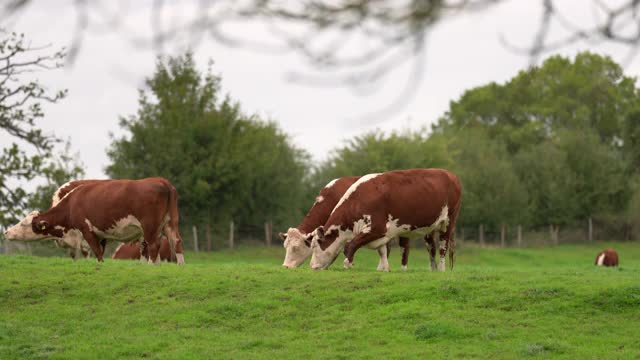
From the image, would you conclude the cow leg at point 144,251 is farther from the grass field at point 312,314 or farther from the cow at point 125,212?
the grass field at point 312,314

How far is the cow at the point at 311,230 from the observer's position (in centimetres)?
1983

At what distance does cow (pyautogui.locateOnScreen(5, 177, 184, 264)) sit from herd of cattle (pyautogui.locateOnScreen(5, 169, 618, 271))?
2 centimetres

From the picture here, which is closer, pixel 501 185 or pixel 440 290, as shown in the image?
pixel 440 290

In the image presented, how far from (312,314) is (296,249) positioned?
4622mm

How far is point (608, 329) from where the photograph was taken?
1407 centimetres

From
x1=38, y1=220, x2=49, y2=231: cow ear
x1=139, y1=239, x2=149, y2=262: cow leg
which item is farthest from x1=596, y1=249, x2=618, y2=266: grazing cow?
x1=38, y1=220, x2=49, y2=231: cow ear

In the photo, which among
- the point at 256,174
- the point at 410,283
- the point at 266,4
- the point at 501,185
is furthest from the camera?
the point at 501,185

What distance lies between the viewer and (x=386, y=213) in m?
18.8

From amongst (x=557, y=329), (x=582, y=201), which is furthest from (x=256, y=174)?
(x=557, y=329)

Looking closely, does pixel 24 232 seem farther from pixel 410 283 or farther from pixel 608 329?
pixel 608 329

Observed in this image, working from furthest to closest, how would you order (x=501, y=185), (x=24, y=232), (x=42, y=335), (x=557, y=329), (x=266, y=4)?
(x=501, y=185) < (x=24, y=232) < (x=42, y=335) < (x=557, y=329) < (x=266, y=4)

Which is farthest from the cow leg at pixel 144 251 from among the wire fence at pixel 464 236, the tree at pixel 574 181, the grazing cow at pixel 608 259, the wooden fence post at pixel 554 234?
the wooden fence post at pixel 554 234

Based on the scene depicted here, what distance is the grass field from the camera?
13500 mm

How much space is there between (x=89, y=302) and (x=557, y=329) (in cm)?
798
